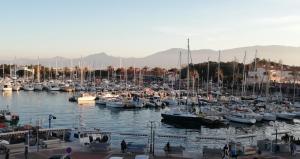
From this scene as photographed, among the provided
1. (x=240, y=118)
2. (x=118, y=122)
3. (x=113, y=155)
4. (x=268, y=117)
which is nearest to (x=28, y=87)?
(x=118, y=122)

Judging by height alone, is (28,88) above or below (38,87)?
below

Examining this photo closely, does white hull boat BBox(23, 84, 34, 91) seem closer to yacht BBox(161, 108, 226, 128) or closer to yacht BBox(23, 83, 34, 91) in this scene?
yacht BBox(23, 83, 34, 91)

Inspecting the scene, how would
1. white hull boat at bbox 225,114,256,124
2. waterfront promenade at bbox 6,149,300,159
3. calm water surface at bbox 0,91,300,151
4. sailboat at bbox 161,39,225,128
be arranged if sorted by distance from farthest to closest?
white hull boat at bbox 225,114,256,124 < sailboat at bbox 161,39,225,128 < calm water surface at bbox 0,91,300,151 < waterfront promenade at bbox 6,149,300,159

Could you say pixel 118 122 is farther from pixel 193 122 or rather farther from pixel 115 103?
pixel 115 103

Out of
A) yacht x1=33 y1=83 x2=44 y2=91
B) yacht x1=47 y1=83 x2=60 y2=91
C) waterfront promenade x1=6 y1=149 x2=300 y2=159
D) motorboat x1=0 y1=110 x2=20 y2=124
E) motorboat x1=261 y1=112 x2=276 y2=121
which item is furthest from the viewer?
yacht x1=33 y1=83 x2=44 y2=91

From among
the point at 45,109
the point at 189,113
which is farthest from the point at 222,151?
the point at 45,109

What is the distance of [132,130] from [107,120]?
10.1m

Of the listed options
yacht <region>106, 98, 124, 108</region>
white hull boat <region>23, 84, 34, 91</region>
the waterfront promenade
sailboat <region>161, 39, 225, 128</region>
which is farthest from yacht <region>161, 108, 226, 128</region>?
white hull boat <region>23, 84, 34, 91</region>

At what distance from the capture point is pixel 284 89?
405ft

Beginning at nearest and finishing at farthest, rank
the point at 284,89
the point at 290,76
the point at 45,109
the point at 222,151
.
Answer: the point at 222,151, the point at 45,109, the point at 284,89, the point at 290,76

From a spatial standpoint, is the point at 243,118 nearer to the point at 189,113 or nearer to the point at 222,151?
the point at 189,113

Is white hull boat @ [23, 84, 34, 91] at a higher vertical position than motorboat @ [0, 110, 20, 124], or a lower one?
higher

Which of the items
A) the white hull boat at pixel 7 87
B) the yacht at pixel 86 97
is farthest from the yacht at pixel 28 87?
the yacht at pixel 86 97

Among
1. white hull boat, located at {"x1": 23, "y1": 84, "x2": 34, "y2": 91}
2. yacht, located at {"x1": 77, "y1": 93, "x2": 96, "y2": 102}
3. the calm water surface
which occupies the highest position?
white hull boat, located at {"x1": 23, "y1": 84, "x2": 34, "y2": 91}
